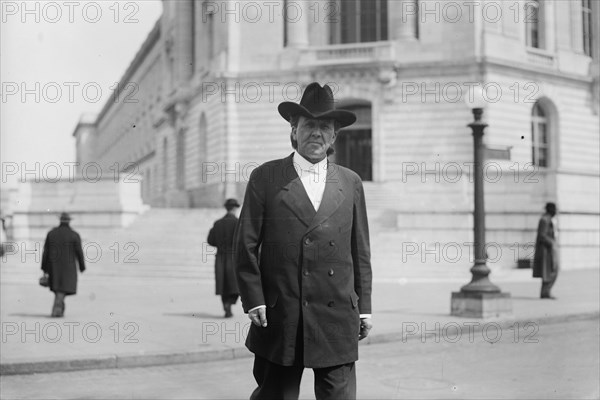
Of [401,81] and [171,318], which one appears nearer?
[171,318]

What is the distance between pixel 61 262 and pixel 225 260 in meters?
2.45

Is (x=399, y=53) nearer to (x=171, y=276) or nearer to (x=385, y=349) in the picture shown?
(x=171, y=276)

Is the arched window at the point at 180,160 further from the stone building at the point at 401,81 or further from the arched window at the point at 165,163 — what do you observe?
the stone building at the point at 401,81

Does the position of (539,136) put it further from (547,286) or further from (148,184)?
(148,184)

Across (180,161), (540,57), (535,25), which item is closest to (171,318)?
(540,57)

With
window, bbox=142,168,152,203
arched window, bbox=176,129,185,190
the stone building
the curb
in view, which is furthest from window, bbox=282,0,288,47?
the curb

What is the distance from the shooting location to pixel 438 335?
10.7 metres

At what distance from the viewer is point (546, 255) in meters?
15.2

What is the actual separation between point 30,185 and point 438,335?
66.2 ft

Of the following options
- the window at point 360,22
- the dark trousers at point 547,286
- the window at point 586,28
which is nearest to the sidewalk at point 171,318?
the dark trousers at point 547,286

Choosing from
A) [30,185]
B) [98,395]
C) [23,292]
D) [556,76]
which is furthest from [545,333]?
[556,76]

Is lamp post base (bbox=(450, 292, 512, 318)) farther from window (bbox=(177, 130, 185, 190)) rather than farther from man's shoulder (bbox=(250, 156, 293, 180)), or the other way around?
window (bbox=(177, 130, 185, 190))

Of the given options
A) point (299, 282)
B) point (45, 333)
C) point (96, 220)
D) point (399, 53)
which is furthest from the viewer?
point (399, 53)

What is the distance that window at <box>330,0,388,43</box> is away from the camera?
113 ft
